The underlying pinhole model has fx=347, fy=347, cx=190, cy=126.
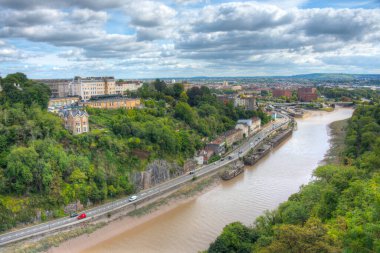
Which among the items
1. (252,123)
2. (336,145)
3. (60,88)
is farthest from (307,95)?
(60,88)

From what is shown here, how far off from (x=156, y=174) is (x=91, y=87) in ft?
93.0

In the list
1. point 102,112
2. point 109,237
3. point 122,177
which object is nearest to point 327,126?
point 102,112

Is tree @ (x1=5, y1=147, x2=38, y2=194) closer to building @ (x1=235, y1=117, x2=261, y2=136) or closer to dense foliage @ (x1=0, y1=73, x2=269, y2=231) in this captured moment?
dense foliage @ (x1=0, y1=73, x2=269, y2=231)

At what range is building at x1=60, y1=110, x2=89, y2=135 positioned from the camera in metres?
34.6

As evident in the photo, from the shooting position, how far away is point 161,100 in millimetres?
55125

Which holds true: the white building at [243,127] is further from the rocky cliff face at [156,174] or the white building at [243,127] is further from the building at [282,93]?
the building at [282,93]

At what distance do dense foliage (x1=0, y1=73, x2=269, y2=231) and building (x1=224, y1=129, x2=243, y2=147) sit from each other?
669 cm

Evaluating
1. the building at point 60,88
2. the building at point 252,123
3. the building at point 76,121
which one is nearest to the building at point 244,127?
the building at point 252,123

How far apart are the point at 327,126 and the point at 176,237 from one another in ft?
204

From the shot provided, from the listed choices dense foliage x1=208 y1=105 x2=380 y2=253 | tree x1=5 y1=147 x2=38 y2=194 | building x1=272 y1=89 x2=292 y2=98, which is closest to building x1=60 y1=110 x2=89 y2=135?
tree x1=5 y1=147 x2=38 y2=194

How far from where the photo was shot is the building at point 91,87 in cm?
5547


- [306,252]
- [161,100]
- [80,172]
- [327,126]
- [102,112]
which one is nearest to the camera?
[306,252]

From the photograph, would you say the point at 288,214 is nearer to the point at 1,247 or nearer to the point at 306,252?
the point at 306,252

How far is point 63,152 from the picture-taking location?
29453 mm
